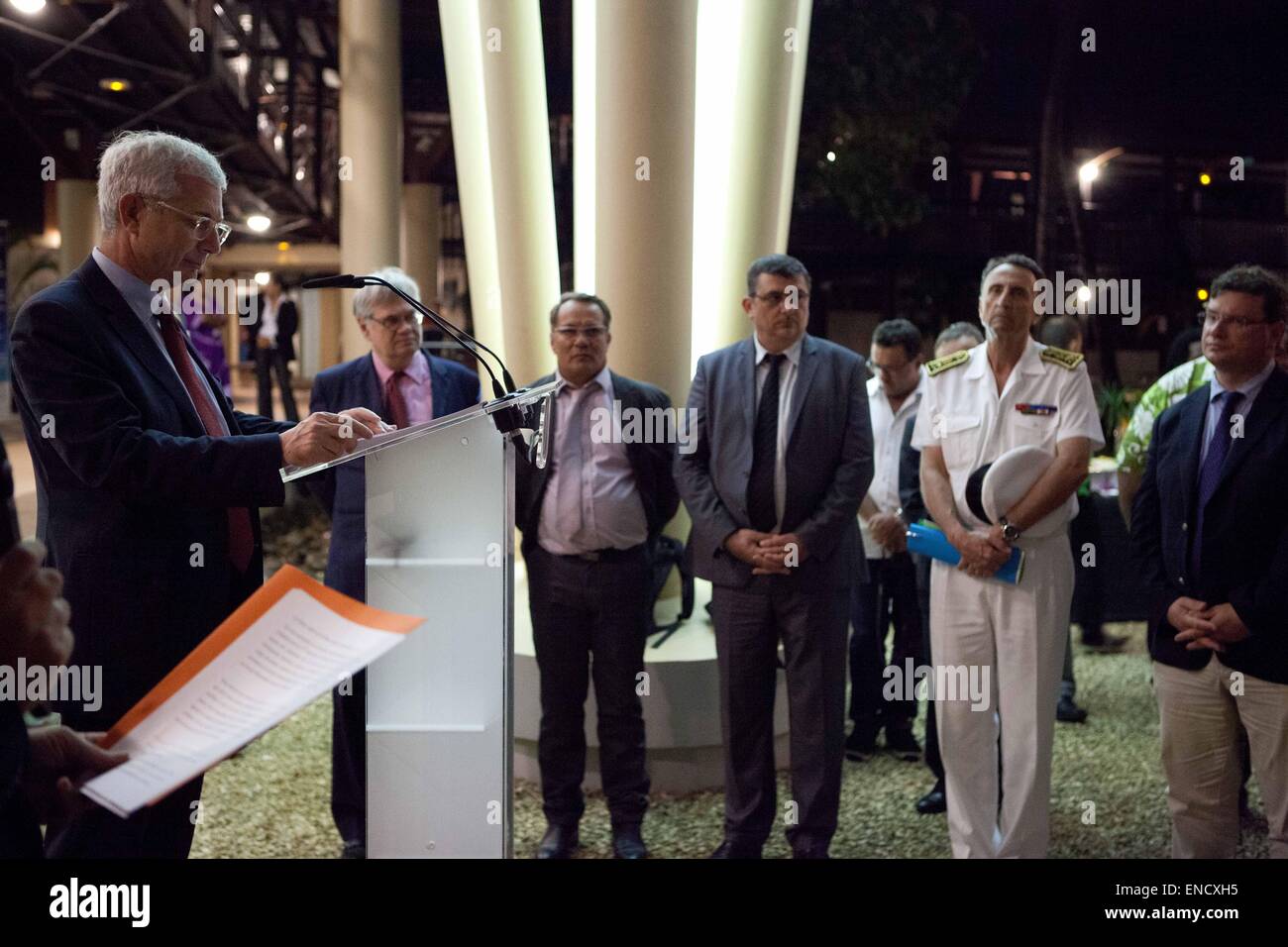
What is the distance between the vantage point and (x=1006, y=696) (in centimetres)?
345

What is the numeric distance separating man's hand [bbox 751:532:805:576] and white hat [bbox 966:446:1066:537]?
1.79 feet

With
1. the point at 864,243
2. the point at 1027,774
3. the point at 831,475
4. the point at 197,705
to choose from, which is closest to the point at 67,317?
the point at 197,705

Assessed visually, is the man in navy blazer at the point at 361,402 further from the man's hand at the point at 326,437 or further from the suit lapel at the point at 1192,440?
the suit lapel at the point at 1192,440

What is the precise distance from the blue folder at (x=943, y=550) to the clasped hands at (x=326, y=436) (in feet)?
6.85

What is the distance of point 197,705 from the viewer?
1349 mm

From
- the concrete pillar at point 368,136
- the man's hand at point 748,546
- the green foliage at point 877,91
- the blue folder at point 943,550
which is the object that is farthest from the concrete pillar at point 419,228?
the blue folder at point 943,550

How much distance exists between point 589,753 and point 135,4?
21.9ft

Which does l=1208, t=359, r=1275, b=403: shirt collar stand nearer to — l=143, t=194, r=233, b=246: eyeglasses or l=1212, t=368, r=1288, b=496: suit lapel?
l=1212, t=368, r=1288, b=496: suit lapel

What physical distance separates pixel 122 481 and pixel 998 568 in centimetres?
239

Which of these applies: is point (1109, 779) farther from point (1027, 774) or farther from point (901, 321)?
point (901, 321)

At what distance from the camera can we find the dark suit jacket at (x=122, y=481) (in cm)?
191

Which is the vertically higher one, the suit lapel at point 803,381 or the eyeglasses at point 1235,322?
the eyeglasses at point 1235,322

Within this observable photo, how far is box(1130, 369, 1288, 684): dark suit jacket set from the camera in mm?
2910

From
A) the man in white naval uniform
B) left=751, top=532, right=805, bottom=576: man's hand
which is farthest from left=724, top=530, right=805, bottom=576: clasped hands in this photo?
the man in white naval uniform
